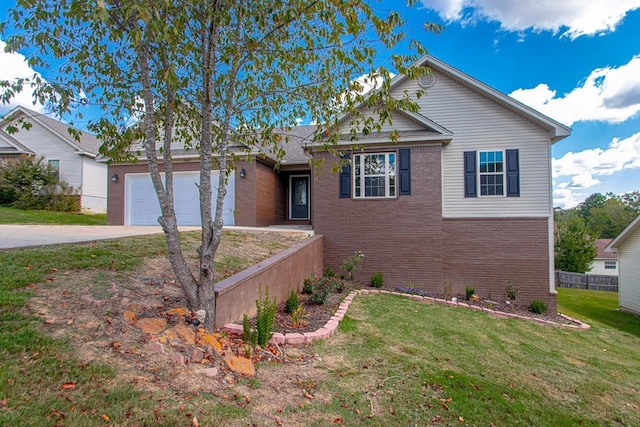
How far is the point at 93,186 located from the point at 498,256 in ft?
70.7

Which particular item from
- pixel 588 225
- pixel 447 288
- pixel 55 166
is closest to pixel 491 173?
pixel 447 288

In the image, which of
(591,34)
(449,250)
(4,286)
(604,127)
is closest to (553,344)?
(449,250)

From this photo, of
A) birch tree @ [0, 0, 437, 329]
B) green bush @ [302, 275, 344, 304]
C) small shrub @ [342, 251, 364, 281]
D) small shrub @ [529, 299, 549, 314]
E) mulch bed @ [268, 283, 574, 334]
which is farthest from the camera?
small shrub @ [342, 251, 364, 281]

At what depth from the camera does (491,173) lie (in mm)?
10805

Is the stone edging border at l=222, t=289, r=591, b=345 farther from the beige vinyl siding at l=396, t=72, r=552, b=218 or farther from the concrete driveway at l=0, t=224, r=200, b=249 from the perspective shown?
the concrete driveway at l=0, t=224, r=200, b=249

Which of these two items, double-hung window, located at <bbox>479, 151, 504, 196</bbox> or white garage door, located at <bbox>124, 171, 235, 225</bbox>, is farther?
white garage door, located at <bbox>124, 171, 235, 225</bbox>

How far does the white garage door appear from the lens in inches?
525

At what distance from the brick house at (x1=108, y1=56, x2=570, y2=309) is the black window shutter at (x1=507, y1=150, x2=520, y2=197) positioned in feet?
0.10

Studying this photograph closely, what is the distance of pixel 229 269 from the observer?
19.3 ft

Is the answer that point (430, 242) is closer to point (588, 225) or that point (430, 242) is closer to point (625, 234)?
point (625, 234)

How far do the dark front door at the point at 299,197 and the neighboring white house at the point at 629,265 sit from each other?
14630 mm

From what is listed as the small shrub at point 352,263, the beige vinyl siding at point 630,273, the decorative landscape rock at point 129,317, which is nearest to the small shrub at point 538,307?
the small shrub at point 352,263

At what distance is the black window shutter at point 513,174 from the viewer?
34.7 ft

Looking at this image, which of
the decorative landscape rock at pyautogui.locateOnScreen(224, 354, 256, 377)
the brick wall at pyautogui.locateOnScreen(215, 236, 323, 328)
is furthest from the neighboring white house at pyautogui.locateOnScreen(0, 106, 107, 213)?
the decorative landscape rock at pyautogui.locateOnScreen(224, 354, 256, 377)
